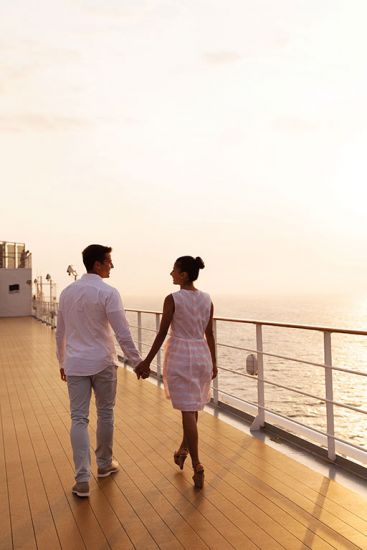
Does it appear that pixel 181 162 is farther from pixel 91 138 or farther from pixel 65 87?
pixel 65 87

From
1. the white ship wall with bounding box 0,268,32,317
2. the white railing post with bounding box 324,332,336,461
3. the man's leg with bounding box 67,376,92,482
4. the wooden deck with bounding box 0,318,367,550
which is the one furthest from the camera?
the white ship wall with bounding box 0,268,32,317

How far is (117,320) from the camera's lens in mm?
3113

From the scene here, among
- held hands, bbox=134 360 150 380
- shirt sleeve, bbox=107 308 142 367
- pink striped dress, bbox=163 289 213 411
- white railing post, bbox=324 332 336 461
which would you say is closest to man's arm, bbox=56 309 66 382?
shirt sleeve, bbox=107 308 142 367

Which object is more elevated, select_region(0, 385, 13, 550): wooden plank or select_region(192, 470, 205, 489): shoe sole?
select_region(192, 470, 205, 489): shoe sole

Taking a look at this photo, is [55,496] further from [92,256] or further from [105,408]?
[92,256]

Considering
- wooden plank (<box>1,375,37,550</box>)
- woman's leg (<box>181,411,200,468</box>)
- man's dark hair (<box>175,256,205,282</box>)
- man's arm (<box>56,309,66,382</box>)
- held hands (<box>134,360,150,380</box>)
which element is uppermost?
man's dark hair (<box>175,256,205,282</box>)

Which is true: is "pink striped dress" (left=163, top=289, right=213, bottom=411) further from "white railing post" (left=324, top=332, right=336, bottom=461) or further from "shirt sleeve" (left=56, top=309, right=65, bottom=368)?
"white railing post" (left=324, top=332, right=336, bottom=461)

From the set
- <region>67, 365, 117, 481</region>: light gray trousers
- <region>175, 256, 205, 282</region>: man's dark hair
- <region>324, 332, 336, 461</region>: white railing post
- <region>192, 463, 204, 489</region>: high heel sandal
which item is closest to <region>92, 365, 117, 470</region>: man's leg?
<region>67, 365, 117, 481</region>: light gray trousers

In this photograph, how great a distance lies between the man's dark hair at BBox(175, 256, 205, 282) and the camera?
10.4 ft


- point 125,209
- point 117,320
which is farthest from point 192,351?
point 125,209

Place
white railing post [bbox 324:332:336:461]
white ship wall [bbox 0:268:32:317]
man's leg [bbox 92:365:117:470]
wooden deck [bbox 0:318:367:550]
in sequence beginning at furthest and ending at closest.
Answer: white ship wall [bbox 0:268:32:317]
white railing post [bbox 324:332:336:461]
man's leg [bbox 92:365:117:470]
wooden deck [bbox 0:318:367:550]

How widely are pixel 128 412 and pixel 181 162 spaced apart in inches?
566

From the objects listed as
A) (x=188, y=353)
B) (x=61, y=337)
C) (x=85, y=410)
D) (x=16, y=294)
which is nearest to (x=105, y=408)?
(x=85, y=410)

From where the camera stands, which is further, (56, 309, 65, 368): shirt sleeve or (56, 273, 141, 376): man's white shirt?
(56, 309, 65, 368): shirt sleeve
